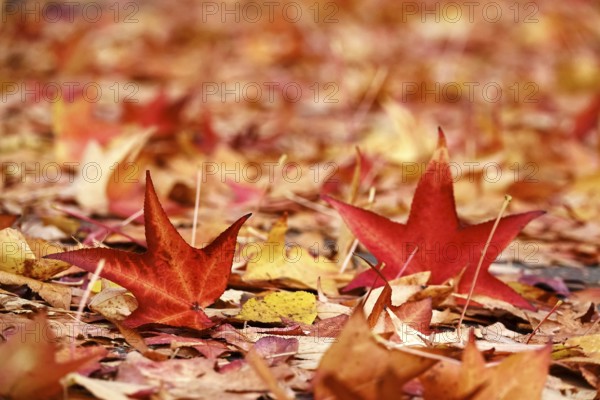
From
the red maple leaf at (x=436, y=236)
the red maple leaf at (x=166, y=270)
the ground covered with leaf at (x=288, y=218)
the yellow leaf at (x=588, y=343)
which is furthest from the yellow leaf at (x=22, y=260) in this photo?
the yellow leaf at (x=588, y=343)

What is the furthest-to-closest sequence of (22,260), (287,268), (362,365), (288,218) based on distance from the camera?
1. (288,218)
2. (287,268)
3. (22,260)
4. (362,365)

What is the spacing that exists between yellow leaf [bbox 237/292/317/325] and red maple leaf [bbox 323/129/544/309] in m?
0.09

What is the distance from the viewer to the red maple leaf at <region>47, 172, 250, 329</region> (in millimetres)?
852

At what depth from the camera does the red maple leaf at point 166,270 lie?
85cm

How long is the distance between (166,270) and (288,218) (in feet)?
2.29

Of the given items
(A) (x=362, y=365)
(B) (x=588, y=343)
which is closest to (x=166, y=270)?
(A) (x=362, y=365)

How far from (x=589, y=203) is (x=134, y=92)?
5.24ft

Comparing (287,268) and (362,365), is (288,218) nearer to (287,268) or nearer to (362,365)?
(287,268)

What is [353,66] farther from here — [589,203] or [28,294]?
[28,294]

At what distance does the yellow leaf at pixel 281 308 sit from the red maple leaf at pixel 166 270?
67 millimetres

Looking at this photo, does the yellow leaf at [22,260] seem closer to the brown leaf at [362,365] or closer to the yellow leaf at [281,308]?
the yellow leaf at [281,308]

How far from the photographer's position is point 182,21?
12.7 feet

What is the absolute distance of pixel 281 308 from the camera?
3.21ft

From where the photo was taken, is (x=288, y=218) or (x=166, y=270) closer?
(x=166, y=270)
